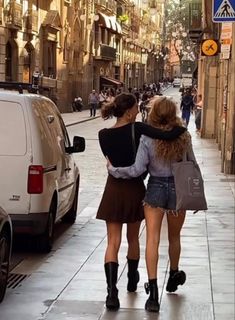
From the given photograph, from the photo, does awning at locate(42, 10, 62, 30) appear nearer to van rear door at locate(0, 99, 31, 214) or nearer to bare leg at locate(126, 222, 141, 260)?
van rear door at locate(0, 99, 31, 214)

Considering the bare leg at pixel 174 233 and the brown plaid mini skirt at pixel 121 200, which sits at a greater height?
the brown plaid mini skirt at pixel 121 200

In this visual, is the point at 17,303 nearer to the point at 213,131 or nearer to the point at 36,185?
the point at 36,185

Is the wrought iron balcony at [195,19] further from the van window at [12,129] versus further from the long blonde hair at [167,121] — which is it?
the long blonde hair at [167,121]

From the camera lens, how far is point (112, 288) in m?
6.16

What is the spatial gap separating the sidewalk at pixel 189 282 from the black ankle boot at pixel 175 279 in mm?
81

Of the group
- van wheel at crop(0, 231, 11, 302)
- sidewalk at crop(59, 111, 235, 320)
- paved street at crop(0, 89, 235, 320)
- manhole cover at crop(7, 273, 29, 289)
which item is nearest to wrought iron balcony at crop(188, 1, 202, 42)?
paved street at crop(0, 89, 235, 320)

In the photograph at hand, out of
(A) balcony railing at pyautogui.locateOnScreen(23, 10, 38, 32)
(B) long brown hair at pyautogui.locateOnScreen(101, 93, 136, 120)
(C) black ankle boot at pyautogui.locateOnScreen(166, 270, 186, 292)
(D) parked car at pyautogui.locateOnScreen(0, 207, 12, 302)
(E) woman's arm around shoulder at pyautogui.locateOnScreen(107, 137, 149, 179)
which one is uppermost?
(A) balcony railing at pyautogui.locateOnScreen(23, 10, 38, 32)

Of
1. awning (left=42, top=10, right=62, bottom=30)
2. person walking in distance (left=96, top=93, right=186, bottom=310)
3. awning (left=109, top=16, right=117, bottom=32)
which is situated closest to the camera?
person walking in distance (left=96, top=93, right=186, bottom=310)

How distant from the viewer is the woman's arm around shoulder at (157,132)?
599 cm

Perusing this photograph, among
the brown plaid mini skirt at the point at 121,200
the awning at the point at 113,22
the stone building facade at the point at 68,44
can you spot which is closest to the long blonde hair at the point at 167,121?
the brown plaid mini skirt at the point at 121,200

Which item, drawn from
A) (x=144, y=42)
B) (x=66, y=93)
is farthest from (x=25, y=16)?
(x=144, y=42)

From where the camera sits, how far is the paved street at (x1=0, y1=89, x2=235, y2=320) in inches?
239

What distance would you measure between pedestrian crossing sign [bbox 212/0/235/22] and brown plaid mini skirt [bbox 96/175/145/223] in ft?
13.8

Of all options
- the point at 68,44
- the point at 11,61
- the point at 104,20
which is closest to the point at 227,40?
the point at 11,61
